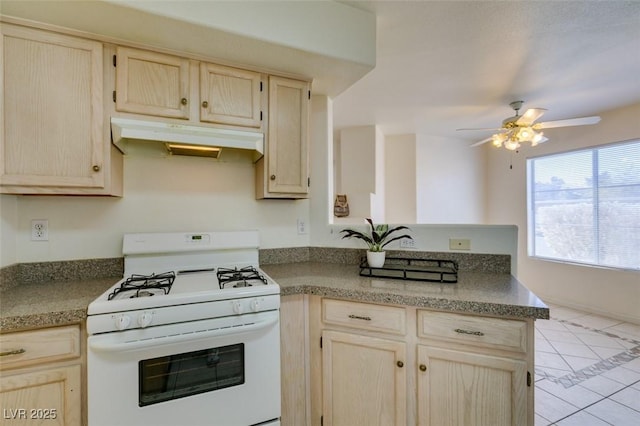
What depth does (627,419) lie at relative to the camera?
6.10 ft

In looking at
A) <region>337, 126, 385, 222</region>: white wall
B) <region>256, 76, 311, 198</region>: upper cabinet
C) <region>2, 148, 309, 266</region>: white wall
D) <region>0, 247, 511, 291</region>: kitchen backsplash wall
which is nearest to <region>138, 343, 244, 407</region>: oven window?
<region>0, 247, 511, 291</region>: kitchen backsplash wall

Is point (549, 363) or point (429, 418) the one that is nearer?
point (429, 418)

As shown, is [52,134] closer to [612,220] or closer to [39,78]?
[39,78]

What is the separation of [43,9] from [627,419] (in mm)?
4014

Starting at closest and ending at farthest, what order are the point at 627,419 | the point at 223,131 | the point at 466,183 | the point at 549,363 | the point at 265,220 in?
the point at 223,131
the point at 627,419
the point at 265,220
the point at 549,363
the point at 466,183

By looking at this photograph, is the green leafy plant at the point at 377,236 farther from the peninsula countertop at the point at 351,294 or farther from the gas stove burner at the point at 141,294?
the gas stove burner at the point at 141,294

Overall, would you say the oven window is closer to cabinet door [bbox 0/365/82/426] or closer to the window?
cabinet door [bbox 0/365/82/426]

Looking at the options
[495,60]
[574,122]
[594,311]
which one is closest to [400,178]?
[574,122]

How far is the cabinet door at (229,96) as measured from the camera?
5.59ft

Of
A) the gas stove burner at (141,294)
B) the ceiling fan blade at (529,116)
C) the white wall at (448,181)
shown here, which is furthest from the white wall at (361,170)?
the gas stove burner at (141,294)

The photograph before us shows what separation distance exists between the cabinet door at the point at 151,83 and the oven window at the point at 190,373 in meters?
1.27

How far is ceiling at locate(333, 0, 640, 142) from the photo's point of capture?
1.79 metres

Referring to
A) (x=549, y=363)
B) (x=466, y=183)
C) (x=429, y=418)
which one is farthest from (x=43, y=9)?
(x=466, y=183)

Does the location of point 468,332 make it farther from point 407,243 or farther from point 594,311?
point 594,311
